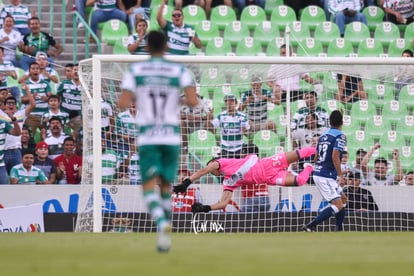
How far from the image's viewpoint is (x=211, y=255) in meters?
10.1

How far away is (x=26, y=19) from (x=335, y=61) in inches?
281

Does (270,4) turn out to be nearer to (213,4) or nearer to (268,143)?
(213,4)

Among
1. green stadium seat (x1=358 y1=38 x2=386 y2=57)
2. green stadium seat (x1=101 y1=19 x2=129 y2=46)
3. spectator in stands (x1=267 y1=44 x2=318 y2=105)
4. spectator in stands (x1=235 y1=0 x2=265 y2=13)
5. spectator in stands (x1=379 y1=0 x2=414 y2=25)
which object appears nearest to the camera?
spectator in stands (x1=267 y1=44 x2=318 y2=105)

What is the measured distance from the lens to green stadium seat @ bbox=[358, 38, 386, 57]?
22419 mm

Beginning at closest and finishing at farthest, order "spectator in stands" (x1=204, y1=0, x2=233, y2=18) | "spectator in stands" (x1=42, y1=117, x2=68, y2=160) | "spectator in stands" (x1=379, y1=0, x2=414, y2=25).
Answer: "spectator in stands" (x1=42, y1=117, x2=68, y2=160), "spectator in stands" (x1=204, y1=0, x2=233, y2=18), "spectator in stands" (x1=379, y1=0, x2=414, y2=25)

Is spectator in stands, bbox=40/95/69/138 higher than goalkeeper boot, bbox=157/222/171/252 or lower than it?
higher

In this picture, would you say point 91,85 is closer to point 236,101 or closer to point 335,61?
point 236,101

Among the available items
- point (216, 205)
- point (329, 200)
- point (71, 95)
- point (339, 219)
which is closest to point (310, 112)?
point (329, 200)

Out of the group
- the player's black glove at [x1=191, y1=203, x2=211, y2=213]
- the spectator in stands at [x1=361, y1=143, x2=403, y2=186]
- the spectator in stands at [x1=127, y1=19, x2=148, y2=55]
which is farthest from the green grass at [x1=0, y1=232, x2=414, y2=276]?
the spectator in stands at [x1=127, y1=19, x2=148, y2=55]

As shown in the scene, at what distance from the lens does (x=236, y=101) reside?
18.4 meters

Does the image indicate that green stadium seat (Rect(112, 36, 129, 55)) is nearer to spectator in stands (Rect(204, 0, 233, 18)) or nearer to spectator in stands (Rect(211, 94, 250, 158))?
spectator in stands (Rect(204, 0, 233, 18))

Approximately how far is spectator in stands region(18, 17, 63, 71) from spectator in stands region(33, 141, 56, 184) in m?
2.27

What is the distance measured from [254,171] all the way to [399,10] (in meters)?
7.35

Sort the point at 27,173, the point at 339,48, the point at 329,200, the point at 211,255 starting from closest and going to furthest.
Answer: the point at 211,255
the point at 329,200
the point at 27,173
the point at 339,48
